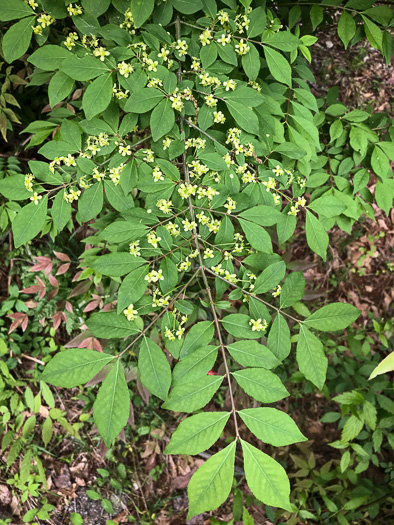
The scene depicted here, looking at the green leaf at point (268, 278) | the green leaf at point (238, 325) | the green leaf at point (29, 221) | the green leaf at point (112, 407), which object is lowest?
the green leaf at point (112, 407)

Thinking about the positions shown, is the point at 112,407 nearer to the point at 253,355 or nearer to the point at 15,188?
the point at 253,355

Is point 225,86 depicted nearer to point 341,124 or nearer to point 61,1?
point 61,1

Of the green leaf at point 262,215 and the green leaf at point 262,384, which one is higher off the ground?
the green leaf at point 262,215

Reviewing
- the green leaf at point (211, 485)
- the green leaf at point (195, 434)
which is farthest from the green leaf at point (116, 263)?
the green leaf at point (211, 485)

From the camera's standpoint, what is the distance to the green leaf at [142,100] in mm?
1177

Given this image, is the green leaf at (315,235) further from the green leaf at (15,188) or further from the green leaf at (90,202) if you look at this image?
the green leaf at (15,188)

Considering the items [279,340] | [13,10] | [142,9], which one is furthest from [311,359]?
[13,10]

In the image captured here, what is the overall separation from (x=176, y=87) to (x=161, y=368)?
844mm

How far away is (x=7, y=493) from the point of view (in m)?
2.54

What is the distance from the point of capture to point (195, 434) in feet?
3.51

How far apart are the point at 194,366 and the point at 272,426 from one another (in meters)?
0.27

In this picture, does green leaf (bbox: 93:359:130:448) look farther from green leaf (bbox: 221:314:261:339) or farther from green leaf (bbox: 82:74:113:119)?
green leaf (bbox: 82:74:113:119)

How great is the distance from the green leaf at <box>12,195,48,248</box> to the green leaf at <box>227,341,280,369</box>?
73 centimetres

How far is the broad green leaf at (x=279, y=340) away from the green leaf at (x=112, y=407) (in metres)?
0.48
